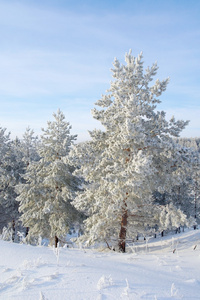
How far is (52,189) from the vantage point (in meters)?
15.7

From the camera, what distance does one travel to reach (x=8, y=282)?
3.26 metres

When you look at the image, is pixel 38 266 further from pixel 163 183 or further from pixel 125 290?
pixel 163 183

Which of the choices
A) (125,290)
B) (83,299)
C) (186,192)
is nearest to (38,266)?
(83,299)

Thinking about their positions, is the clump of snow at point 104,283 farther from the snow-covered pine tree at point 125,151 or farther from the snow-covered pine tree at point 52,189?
the snow-covered pine tree at point 52,189

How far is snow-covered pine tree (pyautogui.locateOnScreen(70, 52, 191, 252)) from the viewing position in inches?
356

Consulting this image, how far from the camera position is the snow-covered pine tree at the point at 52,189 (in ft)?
48.0

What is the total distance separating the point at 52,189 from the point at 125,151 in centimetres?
842

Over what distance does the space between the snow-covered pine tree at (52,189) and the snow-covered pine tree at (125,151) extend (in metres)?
4.88

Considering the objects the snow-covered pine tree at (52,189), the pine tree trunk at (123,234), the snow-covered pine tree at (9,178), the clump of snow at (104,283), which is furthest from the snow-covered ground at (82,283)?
the snow-covered pine tree at (9,178)

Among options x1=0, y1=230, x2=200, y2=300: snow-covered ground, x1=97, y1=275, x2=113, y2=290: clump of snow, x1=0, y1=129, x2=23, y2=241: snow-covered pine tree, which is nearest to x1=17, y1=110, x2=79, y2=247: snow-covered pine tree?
x1=0, y1=129, x2=23, y2=241: snow-covered pine tree

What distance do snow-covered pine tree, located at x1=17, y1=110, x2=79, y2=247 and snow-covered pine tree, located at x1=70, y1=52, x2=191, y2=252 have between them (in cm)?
488

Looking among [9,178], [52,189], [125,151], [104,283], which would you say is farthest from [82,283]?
[9,178]

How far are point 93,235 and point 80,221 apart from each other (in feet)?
23.9

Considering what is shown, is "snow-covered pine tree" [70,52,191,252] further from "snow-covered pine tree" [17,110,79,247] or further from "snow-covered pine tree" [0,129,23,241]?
"snow-covered pine tree" [0,129,23,241]
